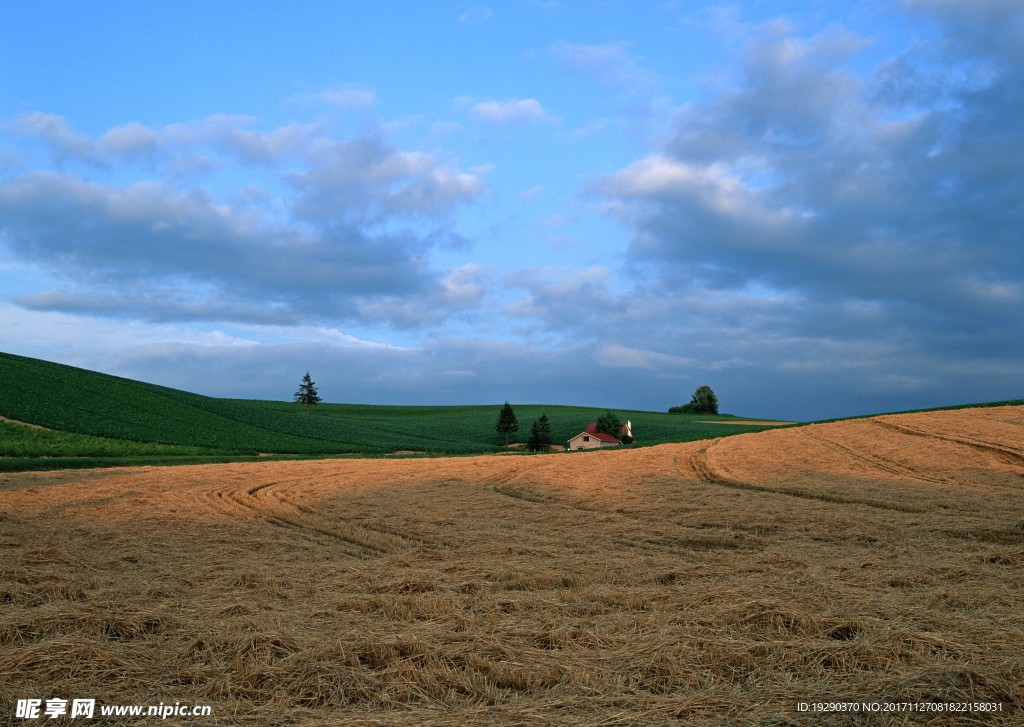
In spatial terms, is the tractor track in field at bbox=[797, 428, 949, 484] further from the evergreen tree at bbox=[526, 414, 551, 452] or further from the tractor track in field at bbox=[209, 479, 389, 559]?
the evergreen tree at bbox=[526, 414, 551, 452]

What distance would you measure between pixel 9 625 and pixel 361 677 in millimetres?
3432

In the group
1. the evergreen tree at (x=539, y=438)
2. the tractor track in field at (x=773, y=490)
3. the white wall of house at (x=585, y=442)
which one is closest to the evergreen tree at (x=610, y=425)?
the white wall of house at (x=585, y=442)

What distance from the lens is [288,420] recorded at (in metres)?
55.4

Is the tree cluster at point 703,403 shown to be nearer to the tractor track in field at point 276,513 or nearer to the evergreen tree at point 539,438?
the evergreen tree at point 539,438

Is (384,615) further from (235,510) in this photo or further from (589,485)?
(589,485)

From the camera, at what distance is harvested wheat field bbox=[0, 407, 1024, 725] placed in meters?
4.53

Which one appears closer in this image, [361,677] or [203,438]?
[361,677]

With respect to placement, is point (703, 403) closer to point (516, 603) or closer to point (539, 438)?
point (539, 438)

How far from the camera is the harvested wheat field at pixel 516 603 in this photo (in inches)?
178

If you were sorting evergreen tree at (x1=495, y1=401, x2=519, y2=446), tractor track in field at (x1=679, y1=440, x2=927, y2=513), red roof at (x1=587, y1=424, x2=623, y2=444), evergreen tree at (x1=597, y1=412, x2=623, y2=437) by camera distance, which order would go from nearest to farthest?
tractor track in field at (x1=679, y1=440, x2=927, y2=513) → red roof at (x1=587, y1=424, x2=623, y2=444) → evergreen tree at (x1=597, y1=412, x2=623, y2=437) → evergreen tree at (x1=495, y1=401, x2=519, y2=446)

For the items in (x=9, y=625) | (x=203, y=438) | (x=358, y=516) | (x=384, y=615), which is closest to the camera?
(x=9, y=625)

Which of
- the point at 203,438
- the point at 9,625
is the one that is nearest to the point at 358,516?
the point at 9,625

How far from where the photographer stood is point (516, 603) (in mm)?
6918

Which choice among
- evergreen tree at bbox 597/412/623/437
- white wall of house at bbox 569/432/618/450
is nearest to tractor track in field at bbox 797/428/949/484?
white wall of house at bbox 569/432/618/450
